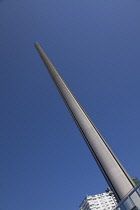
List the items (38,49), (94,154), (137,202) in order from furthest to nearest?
1. (38,49)
2. (94,154)
3. (137,202)

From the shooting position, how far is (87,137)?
14172 millimetres

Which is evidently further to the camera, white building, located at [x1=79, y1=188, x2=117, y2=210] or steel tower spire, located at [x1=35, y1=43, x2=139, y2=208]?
white building, located at [x1=79, y1=188, x2=117, y2=210]

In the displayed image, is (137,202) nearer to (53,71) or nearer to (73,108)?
(73,108)

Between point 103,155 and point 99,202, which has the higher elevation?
point 99,202

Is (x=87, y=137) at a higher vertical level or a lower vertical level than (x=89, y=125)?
lower

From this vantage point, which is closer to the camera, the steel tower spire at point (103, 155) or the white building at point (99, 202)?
the steel tower spire at point (103, 155)

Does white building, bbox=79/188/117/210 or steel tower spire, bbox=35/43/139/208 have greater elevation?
white building, bbox=79/188/117/210

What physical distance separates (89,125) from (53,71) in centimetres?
1204

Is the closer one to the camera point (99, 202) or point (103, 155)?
point (103, 155)

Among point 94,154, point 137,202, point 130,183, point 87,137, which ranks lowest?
point 137,202

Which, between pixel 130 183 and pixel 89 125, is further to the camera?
pixel 89 125

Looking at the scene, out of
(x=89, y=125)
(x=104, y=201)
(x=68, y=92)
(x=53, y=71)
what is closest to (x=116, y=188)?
(x=89, y=125)

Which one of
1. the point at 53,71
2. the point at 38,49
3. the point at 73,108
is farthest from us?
the point at 38,49

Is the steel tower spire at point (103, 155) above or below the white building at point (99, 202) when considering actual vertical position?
below
